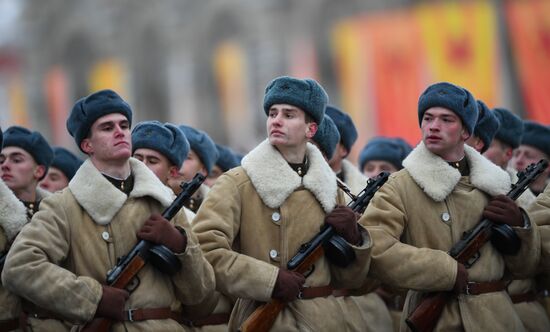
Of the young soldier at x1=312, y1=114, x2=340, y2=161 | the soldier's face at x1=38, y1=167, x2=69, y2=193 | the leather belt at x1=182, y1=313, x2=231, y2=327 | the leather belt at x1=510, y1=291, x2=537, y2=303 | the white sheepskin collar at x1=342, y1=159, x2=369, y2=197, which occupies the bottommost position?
the leather belt at x1=182, y1=313, x2=231, y2=327

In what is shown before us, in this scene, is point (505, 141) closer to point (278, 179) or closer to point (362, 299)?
point (362, 299)

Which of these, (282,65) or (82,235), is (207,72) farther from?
(82,235)

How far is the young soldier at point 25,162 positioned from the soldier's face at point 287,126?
1996 millimetres

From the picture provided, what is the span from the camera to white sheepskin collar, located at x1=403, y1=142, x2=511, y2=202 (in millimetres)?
7043

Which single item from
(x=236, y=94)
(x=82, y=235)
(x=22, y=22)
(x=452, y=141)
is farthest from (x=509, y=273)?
(x=22, y=22)

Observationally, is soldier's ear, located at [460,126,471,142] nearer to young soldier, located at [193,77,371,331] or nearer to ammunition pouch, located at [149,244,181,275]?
young soldier, located at [193,77,371,331]

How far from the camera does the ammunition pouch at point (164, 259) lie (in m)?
6.16

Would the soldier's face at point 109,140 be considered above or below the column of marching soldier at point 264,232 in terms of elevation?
above

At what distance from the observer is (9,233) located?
22.4 ft

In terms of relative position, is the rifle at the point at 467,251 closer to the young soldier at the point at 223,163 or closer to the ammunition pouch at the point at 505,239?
the ammunition pouch at the point at 505,239

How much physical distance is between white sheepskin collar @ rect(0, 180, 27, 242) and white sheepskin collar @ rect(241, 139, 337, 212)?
137cm

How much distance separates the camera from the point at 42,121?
41.8m

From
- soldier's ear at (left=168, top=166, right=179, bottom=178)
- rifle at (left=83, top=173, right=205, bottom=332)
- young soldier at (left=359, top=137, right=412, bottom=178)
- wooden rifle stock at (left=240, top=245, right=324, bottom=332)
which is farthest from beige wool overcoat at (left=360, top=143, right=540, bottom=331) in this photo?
young soldier at (left=359, top=137, right=412, bottom=178)

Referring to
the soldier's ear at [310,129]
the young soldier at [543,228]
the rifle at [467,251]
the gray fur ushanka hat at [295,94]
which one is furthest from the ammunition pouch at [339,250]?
the young soldier at [543,228]
